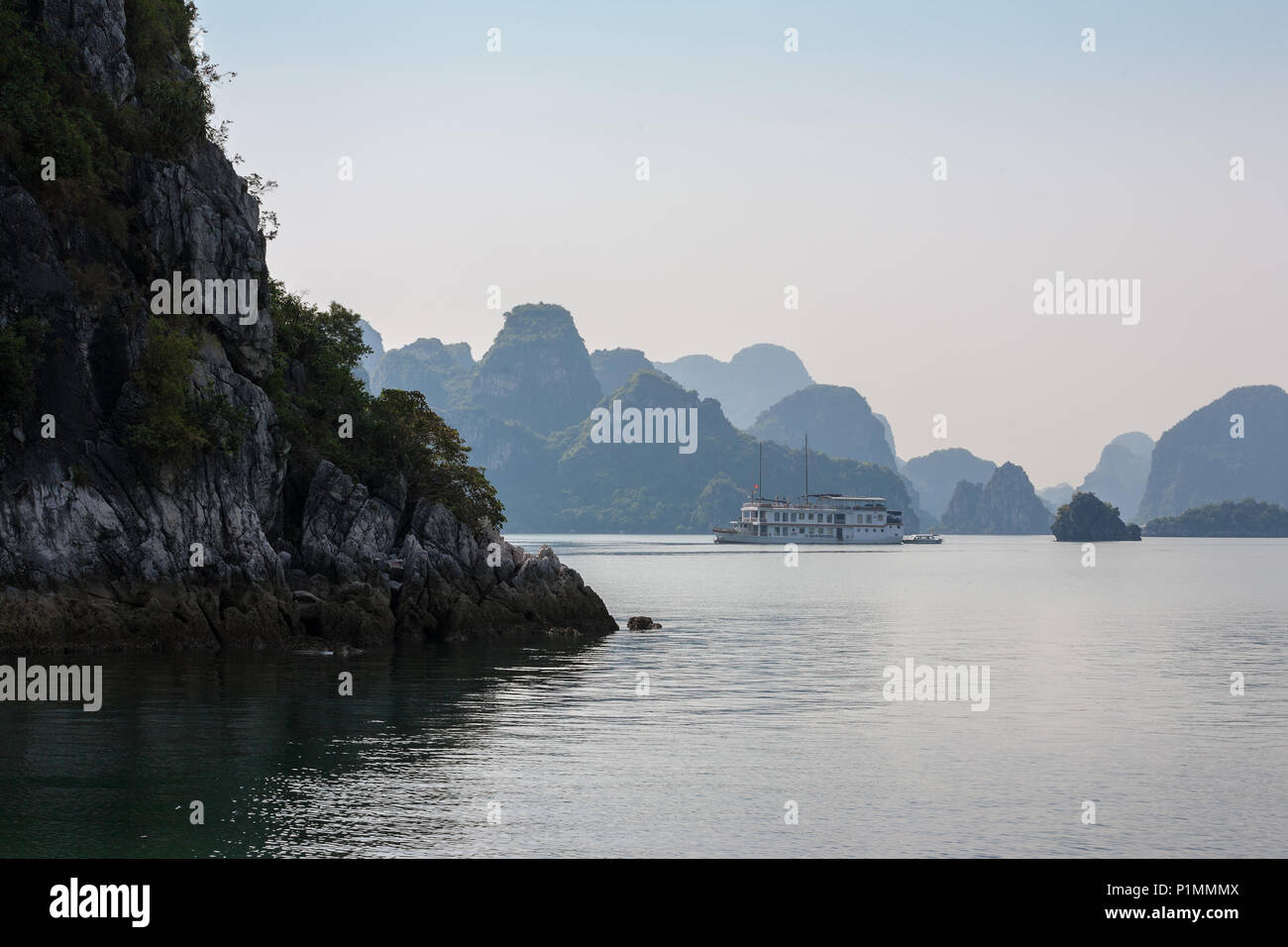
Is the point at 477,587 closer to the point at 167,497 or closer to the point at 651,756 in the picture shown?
the point at 167,497

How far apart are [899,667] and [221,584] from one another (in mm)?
30380

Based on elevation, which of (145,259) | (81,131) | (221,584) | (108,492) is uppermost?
(81,131)

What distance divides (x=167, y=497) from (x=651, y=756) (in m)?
30.3

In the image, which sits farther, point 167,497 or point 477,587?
point 477,587

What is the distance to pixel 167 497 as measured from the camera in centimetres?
5356

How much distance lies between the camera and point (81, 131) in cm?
5728

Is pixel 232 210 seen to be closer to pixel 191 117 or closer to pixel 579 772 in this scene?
pixel 191 117

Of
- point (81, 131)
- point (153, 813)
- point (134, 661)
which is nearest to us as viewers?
point (153, 813)

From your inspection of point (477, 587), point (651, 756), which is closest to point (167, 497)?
point (477, 587)

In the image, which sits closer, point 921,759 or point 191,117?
point 921,759

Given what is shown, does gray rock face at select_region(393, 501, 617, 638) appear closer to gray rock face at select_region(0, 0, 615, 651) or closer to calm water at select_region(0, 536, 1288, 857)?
gray rock face at select_region(0, 0, 615, 651)

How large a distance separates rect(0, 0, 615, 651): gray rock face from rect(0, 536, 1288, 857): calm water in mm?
3566
